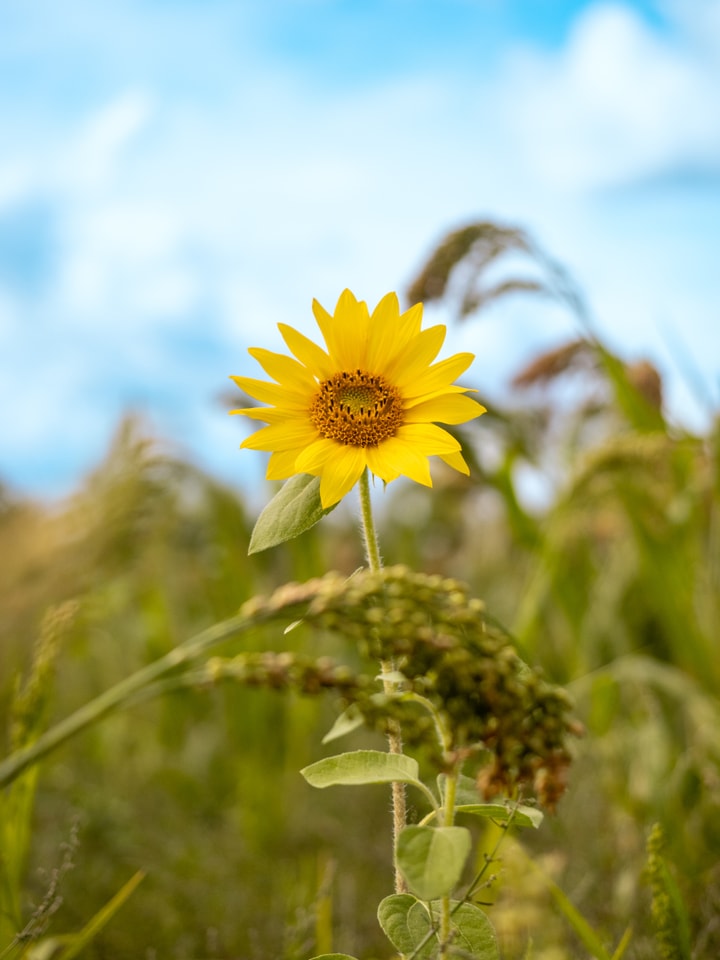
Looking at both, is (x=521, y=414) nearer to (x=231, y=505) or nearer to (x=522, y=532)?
(x=522, y=532)

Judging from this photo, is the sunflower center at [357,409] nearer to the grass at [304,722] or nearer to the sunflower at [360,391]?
the sunflower at [360,391]

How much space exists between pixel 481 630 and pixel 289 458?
0.37m

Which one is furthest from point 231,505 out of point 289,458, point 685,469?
point 289,458

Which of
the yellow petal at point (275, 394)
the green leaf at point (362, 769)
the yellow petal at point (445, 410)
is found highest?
the yellow petal at point (275, 394)

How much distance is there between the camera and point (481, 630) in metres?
0.68

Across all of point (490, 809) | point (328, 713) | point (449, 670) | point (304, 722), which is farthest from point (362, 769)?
point (328, 713)

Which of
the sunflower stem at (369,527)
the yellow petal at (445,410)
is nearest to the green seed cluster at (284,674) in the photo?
the sunflower stem at (369,527)

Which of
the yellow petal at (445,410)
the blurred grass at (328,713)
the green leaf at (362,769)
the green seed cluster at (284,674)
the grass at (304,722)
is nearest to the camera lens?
the green seed cluster at (284,674)

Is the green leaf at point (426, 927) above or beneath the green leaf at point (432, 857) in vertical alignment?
beneath

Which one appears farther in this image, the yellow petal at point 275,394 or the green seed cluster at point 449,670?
the yellow petal at point 275,394

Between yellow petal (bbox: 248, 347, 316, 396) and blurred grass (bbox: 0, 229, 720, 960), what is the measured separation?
1.57 feet

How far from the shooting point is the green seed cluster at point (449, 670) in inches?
25.2

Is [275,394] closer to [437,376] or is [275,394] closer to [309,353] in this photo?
[309,353]

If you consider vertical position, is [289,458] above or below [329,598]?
above
